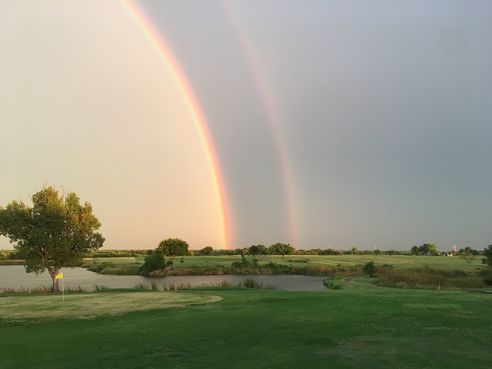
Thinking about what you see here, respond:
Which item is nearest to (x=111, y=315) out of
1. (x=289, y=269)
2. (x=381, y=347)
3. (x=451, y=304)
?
(x=381, y=347)

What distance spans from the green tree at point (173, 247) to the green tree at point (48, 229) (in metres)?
122

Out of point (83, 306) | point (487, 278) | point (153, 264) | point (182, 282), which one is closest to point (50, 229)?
point (83, 306)

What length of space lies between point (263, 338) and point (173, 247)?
155328mm

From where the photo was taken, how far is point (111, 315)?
21766 mm

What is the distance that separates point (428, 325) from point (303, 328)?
4770 millimetres

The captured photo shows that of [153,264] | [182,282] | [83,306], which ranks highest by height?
[153,264]

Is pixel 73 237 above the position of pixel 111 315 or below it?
above

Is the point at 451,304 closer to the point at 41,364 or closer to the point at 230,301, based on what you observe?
the point at 230,301

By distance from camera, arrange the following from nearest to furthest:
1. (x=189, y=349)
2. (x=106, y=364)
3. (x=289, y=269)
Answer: (x=106, y=364), (x=189, y=349), (x=289, y=269)

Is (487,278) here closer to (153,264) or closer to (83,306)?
(83,306)

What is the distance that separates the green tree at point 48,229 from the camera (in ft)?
141

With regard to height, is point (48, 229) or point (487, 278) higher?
point (48, 229)

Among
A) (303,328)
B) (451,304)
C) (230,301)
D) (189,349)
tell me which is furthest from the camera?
(230,301)

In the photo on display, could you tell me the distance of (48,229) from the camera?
43469mm
